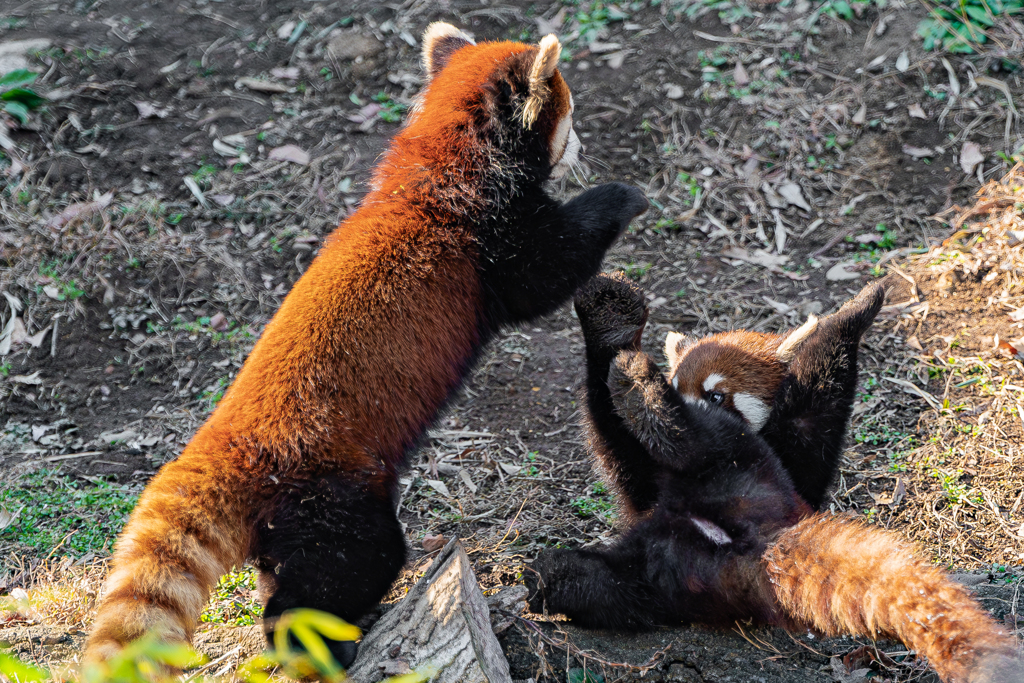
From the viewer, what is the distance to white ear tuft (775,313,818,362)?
351 centimetres

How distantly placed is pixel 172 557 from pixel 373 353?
988 mm

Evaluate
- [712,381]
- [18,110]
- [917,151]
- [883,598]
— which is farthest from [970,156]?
[18,110]

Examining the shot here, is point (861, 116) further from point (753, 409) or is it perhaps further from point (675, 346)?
point (753, 409)

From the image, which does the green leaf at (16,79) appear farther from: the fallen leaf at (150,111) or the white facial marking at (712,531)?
the white facial marking at (712,531)

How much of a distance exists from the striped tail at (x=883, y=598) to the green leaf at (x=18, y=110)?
243 inches

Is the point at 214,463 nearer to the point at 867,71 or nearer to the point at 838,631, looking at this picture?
the point at 838,631

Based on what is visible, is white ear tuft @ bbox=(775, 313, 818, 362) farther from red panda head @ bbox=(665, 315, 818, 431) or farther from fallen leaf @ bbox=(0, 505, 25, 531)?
fallen leaf @ bbox=(0, 505, 25, 531)

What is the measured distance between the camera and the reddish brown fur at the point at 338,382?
97.7 inches

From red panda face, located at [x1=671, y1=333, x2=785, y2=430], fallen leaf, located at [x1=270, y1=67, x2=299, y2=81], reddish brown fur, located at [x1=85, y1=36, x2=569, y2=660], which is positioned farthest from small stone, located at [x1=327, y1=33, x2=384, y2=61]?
red panda face, located at [x1=671, y1=333, x2=785, y2=430]

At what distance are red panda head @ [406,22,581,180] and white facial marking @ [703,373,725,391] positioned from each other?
4.11ft

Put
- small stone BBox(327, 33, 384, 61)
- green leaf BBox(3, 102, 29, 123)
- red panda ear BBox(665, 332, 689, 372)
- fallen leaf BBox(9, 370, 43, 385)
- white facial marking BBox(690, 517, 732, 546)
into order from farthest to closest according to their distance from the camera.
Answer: small stone BBox(327, 33, 384, 61) < green leaf BBox(3, 102, 29, 123) < fallen leaf BBox(9, 370, 43, 385) < red panda ear BBox(665, 332, 689, 372) < white facial marking BBox(690, 517, 732, 546)

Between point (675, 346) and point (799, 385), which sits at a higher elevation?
point (799, 385)

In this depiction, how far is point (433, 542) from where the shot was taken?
3676 mm

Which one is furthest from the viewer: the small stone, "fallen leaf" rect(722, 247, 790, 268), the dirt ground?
the small stone
